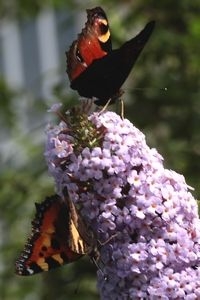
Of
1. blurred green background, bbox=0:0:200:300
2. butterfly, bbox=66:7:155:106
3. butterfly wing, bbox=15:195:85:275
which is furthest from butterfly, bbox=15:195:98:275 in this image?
blurred green background, bbox=0:0:200:300

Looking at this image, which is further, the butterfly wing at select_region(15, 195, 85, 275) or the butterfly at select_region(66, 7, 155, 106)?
the butterfly at select_region(66, 7, 155, 106)

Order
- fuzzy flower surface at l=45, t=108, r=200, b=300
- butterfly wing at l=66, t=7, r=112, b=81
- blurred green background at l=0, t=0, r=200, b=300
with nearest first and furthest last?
fuzzy flower surface at l=45, t=108, r=200, b=300, butterfly wing at l=66, t=7, r=112, b=81, blurred green background at l=0, t=0, r=200, b=300

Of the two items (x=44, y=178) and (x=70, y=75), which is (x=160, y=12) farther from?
(x=70, y=75)

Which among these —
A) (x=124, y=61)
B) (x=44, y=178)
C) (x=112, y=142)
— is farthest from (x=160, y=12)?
(x=112, y=142)

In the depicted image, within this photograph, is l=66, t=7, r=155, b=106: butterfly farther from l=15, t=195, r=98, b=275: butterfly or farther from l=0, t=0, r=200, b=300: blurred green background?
l=0, t=0, r=200, b=300: blurred green background

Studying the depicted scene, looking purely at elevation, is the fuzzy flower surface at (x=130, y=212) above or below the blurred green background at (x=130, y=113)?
below

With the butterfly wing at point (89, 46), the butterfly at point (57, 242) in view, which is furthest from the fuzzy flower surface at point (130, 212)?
the butterfly wing at point (89, 46)

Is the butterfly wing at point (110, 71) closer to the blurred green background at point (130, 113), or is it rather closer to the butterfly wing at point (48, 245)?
the butterfly wing at point (48, 245)
